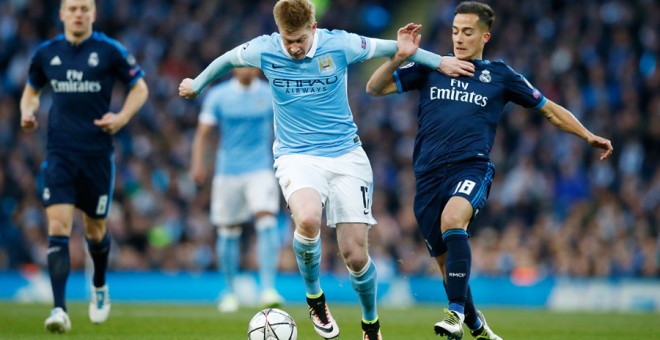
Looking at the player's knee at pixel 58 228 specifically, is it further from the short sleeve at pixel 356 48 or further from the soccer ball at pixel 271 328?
the short sleeve at pixel 356 48

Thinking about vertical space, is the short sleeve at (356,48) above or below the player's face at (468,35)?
below

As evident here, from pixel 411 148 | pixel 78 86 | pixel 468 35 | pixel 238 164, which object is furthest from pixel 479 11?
pixel 411 148

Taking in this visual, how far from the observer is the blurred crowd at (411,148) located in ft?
58.5

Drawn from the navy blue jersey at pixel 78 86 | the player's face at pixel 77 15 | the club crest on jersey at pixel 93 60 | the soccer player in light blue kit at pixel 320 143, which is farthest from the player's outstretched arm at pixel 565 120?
the player's face at pixel 77 15

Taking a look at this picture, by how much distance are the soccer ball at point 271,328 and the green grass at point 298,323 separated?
102 centimetres

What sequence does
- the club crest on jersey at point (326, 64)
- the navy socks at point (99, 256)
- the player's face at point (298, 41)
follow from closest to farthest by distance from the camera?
1. the player's face at point (298, 41)
2. the club crest on jersey at point (326, 64)
3. the navy socks at point (99, 256)

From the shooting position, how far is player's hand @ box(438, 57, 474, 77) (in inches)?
312

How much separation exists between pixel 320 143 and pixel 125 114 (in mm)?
2456

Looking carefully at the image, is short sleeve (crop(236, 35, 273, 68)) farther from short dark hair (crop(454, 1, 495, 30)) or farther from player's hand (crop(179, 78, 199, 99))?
short dark hair (crop(454, 1, 495, 30))

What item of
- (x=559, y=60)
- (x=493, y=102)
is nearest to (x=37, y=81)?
(x=493, y=102)

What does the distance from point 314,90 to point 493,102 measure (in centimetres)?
143

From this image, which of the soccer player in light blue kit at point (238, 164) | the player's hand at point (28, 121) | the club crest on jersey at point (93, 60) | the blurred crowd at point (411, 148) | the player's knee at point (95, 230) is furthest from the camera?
the blurred crowd at point (411, 148)

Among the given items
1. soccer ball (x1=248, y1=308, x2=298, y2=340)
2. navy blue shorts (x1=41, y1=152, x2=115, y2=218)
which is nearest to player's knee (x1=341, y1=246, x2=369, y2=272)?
soccer ball (x1=248, y1=308, x2=298, y2=340)

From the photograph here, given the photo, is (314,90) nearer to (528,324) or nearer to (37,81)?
(37,81)
